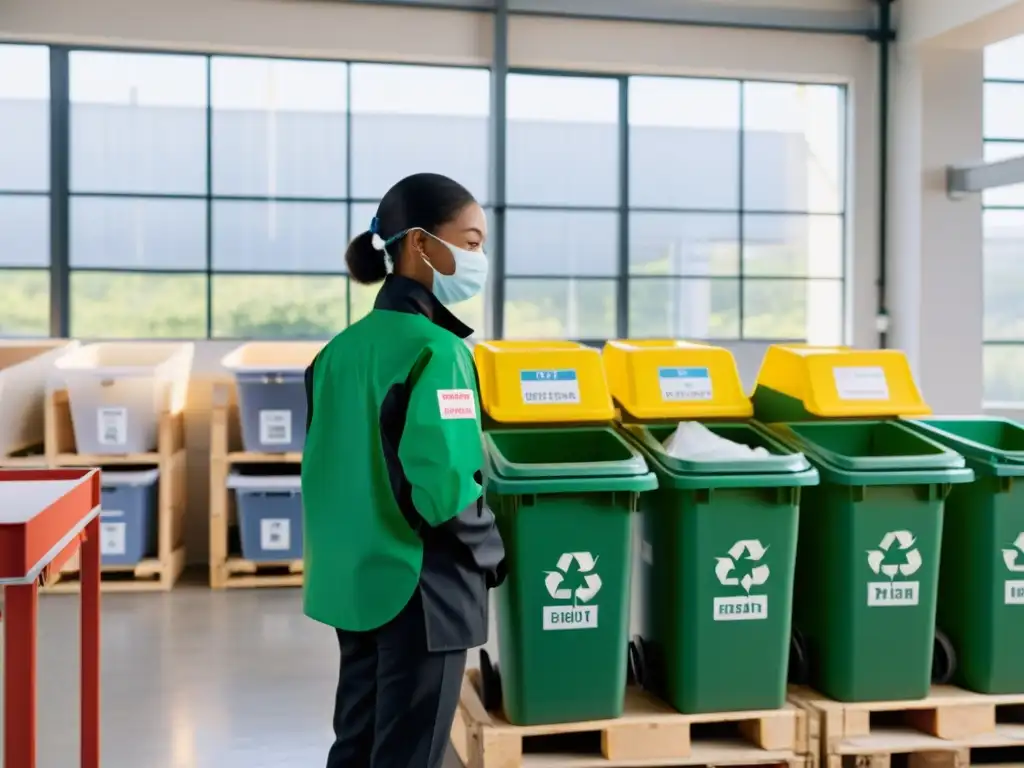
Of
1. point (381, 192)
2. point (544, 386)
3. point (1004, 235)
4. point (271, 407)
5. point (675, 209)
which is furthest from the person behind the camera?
point (1004, 235)

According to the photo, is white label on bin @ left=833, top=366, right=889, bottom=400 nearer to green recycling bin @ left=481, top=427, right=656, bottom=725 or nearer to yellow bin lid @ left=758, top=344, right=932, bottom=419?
yellow bin lid @ left=758, top=344, right=932, bottom=419

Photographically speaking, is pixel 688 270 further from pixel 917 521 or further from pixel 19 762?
pixel 19 762

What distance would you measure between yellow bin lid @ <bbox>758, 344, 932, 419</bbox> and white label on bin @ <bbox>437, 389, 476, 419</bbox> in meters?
1.64

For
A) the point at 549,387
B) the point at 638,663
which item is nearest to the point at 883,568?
the point at 638,663

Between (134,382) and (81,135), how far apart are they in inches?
71.9

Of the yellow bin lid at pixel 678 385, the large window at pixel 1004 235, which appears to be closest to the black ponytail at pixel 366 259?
the yellow bin lid at pixel 678 385

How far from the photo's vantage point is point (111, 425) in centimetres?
548

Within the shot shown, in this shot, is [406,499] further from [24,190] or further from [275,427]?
[24,190]

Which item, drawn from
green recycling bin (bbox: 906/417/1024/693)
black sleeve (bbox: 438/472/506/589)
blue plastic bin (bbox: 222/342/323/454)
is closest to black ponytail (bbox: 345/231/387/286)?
black sleeve (bbox: 438/472/506/589)

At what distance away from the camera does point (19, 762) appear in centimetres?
185

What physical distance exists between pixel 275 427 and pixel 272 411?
88 millimetres

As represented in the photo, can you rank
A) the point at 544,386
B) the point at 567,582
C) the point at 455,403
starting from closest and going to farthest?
the point at 455,403, the point at 567,582, the point at 544,386

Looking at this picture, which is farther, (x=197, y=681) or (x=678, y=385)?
(x=197, y=681)

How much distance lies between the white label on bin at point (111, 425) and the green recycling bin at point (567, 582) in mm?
3259
